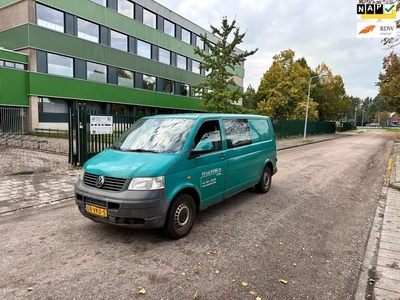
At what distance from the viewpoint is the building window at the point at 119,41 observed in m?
27.0

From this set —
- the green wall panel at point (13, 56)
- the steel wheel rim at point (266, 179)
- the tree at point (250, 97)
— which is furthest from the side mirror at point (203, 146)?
the green wall panel at point (13, 56)

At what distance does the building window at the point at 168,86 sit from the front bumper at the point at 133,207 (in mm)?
30165

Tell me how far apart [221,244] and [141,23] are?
96.9ft

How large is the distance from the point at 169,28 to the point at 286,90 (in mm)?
16604

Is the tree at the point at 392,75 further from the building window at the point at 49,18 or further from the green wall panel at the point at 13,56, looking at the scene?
the green wall panel at the point at 13,56

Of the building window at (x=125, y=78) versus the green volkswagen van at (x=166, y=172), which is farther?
the building window at (x=125, y=78)

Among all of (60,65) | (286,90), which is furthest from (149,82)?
(286,90)

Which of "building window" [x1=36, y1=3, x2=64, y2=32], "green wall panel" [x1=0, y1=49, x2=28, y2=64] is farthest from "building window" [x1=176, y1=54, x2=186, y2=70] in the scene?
"green wall panel" [x1=0, y1=49, x2=28, y2=64]

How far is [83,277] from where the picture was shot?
3277mm

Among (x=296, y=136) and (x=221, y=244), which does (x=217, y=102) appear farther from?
(x=221, y=244)

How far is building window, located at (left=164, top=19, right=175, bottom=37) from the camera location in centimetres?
3275

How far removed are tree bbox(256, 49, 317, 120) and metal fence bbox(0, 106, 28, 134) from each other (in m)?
26.7

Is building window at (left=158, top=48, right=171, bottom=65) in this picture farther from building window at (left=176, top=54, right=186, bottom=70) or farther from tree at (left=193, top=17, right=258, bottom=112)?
tree at (left=193, top=17, right=258, bottom=112)

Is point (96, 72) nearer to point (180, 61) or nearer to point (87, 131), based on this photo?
point (180, 61)
